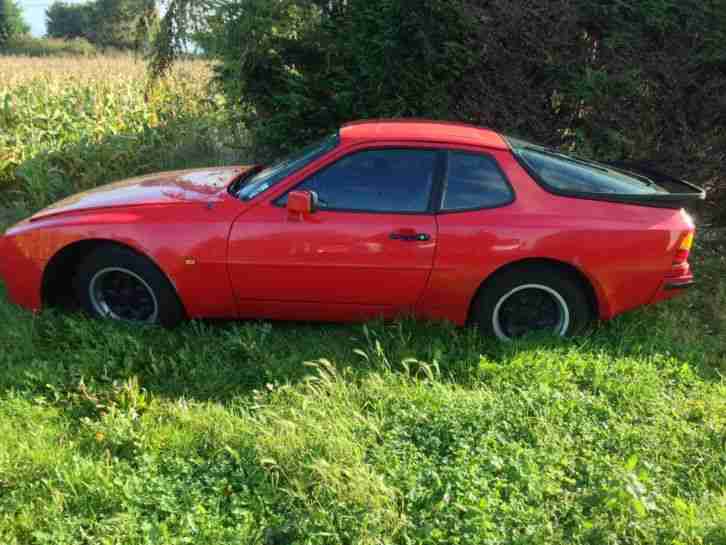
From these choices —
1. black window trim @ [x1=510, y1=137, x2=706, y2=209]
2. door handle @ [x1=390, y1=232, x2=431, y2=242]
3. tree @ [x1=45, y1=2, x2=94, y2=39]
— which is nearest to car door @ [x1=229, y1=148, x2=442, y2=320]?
door handle @ [x1=390, y1=232, x2=431, y2=242]

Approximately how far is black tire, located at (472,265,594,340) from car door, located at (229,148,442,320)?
0.46 meters

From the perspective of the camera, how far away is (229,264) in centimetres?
380

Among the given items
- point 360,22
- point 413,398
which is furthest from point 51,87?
point 413,398

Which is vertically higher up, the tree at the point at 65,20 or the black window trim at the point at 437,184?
the tree at the point at 65,20

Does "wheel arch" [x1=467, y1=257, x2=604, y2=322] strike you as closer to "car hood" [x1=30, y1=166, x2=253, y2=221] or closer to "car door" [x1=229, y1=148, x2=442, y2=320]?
"car door" [x1=229, y1=148, x2=442, y2=320]

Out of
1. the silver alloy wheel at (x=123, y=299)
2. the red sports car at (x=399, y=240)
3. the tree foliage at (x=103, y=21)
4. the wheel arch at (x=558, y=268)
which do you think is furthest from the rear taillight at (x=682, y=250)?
the tree foliage at (x=103, y=21)

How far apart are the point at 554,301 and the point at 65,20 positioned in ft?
211

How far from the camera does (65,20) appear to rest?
5628 cm

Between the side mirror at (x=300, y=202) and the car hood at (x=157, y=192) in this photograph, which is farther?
the car hood at (x=157, y=192)

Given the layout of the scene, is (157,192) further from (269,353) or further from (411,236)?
(411,236)

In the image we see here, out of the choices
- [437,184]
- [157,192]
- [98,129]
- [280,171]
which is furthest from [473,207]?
[98,129]

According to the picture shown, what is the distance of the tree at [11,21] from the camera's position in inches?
1966

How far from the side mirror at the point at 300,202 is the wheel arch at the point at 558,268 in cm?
121

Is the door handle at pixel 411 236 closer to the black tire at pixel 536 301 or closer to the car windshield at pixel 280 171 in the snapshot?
the black tire at pixel 536 301
